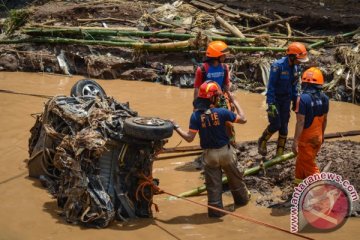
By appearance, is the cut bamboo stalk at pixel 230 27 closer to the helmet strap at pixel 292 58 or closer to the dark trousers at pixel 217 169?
the helmet strap at pixel 292 58

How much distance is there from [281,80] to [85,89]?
9.54 feet

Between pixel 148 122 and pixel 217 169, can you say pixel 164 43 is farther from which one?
pixel 148 122

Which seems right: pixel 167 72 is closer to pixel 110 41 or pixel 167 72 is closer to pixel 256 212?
pixel 110 41

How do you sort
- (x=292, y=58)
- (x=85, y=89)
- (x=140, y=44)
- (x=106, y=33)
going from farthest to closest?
(x=106, y=33) → (x=140, y=44) → (x=85, y=89) → (x=292, y=58)

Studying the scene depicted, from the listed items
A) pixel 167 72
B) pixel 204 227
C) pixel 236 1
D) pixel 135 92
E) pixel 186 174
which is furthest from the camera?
pixel 236 1

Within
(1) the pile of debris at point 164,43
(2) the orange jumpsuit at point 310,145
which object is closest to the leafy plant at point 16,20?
(1) the pile of debris at point 164,43

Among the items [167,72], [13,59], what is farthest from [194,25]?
[13,59]

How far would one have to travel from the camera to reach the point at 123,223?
668cm

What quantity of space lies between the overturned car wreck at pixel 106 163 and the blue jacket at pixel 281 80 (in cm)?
208

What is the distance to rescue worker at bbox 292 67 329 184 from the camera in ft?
22.5

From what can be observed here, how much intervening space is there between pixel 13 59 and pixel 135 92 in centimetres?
427

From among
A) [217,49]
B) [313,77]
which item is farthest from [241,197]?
[217,49]

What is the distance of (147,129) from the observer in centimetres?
650

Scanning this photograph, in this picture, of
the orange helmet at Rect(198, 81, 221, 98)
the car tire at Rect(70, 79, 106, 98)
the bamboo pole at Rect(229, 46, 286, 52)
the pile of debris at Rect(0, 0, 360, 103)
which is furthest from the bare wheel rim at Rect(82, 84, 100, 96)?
the bamboo pole at Rect(229, 46, 286, 52)
